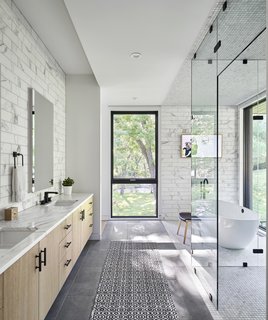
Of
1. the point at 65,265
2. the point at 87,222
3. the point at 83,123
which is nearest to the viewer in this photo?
the point at 65,265

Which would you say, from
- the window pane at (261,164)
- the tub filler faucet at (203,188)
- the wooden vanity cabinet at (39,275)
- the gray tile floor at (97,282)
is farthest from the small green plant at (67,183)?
the window pane at (261,164)

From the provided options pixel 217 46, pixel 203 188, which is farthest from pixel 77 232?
pixel 217 46

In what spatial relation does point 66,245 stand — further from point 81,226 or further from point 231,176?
point 231,176

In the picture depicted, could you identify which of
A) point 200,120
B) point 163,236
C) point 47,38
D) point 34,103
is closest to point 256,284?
point 200,120

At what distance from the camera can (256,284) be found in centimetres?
262

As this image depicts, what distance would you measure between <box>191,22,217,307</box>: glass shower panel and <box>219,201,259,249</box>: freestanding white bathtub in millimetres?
147

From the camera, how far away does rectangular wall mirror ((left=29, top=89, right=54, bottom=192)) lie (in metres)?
2.87

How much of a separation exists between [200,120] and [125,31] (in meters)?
1.22

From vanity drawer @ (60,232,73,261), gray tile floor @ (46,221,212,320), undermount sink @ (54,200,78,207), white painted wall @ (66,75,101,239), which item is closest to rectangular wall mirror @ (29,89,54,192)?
undermount sink @ (54,200,78,207)

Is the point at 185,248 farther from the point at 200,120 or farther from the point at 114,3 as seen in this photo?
the point at 114,3

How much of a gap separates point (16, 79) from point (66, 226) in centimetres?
147

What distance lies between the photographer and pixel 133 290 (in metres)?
2.62

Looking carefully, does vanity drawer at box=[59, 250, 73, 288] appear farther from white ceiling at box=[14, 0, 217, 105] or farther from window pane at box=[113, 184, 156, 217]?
window pane at box=[113, 184, 156, 217]

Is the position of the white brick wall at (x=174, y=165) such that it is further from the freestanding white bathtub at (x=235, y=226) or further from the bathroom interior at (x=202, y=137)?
the freestanding white bathtub at (x=235, y=226)
